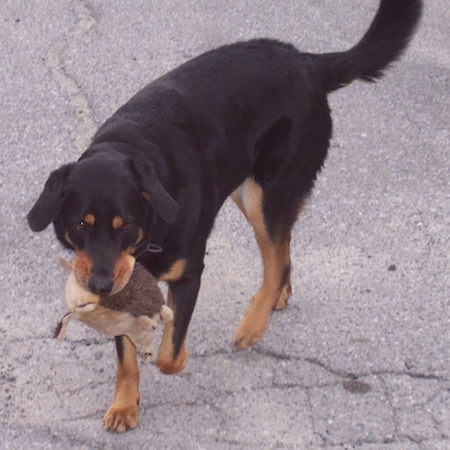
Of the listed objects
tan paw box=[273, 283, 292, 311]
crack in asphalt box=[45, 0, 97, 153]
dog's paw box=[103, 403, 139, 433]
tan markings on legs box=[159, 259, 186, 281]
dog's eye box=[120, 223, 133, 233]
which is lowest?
crack in asphalt box=[45, 0, 97, 153]

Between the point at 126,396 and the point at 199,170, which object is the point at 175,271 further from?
the point at 126,396

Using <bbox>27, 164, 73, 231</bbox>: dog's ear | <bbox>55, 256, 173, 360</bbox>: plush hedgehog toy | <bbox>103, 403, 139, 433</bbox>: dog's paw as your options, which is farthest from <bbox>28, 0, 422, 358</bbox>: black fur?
<bbox>103, 403, 139, 433</bbox>: dog's paw

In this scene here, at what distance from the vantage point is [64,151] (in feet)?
17.4

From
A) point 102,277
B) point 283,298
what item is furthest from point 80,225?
point 283,298

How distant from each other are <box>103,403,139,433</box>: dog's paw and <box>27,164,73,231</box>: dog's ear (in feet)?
2.74

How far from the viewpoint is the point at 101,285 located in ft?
9.85

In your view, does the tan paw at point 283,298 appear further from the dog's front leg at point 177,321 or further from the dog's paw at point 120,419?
the dog's paw at point 120,419

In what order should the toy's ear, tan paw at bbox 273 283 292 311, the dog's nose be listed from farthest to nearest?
tan paw at bbox 273 283 292 311, the toy's ear, the dog's nose

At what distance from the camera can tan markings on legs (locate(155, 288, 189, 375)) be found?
3574 millimetres

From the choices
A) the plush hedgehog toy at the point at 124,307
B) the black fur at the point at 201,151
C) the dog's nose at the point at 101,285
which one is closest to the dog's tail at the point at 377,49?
the black fur at the point at 201,151

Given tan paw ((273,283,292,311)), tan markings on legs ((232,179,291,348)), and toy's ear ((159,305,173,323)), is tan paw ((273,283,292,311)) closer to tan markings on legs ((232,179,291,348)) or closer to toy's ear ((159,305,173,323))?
tan markings on legs ((232,179,291,348))

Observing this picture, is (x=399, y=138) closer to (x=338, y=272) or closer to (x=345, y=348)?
(x=338, y=272)

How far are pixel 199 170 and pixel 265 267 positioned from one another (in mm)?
658

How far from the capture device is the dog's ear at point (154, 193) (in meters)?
3.10
